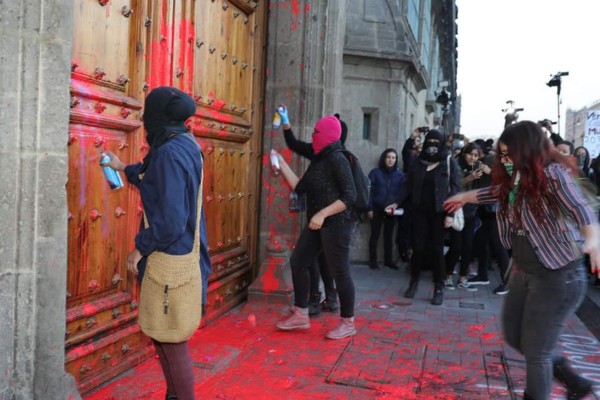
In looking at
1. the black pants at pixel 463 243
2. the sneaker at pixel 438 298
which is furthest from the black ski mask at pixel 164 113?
the black pants at pixel 463 243

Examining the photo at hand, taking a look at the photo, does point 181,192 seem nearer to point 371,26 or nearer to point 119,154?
point 119,154

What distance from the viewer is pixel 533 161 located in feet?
10.7

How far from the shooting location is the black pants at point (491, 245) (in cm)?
759

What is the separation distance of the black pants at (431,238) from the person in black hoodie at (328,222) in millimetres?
1800

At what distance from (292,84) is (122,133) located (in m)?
2.57

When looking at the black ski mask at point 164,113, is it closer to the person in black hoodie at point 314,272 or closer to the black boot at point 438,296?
the person in black hoodie at point 314,272

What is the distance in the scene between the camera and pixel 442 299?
670 cm

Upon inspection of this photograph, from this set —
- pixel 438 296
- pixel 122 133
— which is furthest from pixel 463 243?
pixel 122 133

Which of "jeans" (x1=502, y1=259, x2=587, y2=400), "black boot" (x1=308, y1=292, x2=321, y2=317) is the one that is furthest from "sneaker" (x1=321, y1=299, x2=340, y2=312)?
"jeans" (x1=502, y1=259, x2=587, y2=400)

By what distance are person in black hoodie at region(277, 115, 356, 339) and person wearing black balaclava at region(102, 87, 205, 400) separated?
2.03m

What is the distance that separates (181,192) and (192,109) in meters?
0.41

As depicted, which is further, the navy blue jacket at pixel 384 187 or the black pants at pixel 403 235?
the black pants at pixel 403 235

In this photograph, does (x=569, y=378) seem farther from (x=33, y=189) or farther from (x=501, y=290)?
(x=501, y=290)

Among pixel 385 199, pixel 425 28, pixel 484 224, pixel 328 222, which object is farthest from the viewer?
pixel 425 28
